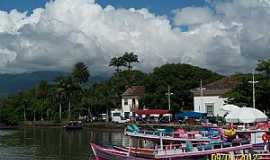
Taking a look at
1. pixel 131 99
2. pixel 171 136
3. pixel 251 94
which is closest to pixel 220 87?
pixel 251 94

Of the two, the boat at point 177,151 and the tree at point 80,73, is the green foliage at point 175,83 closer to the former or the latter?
the tree at point 80,73

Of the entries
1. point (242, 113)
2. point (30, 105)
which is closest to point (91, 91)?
point (30, 105)

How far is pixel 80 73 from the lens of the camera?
144 m

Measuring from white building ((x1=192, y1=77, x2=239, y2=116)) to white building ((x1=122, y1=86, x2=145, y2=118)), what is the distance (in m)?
24.8

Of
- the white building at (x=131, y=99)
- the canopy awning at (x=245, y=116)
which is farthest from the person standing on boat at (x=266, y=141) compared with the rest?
the white building at (x=131, y=99)

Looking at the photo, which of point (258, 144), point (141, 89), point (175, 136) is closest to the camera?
point (258, 144)

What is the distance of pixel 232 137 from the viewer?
129ft

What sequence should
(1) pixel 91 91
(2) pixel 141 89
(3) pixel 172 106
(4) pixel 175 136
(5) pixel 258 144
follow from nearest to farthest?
1. (5) pixel 258 144
2. (4) pixel 175 136
3. (3) pixel 172 106
4. (2) pixel 141 89
5. (1) pixel 91 91

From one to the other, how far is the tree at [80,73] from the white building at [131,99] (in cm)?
2420

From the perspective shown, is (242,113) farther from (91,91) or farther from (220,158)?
(91,91)

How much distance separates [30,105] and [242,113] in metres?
110

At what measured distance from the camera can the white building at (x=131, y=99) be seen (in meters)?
119

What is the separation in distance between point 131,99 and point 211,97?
102 ft

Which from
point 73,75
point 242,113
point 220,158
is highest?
point 73,75
